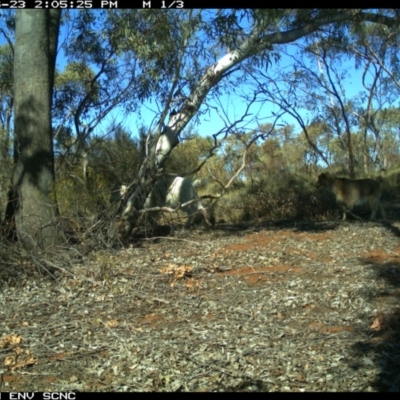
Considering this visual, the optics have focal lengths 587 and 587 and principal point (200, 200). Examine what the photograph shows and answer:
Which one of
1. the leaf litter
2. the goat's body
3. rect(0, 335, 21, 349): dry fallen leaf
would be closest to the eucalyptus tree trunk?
the leaf litter

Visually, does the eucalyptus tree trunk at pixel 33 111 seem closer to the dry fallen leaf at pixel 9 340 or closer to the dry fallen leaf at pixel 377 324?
the dry fallen leaf at pixel 9 340

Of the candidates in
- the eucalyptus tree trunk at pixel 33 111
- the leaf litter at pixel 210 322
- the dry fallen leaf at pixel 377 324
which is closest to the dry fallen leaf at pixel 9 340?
the leaf litter at pixel 210 322

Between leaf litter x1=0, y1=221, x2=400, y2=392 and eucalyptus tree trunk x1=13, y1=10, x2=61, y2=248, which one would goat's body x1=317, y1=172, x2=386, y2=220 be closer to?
leaf litter x1=0, y1=221, x2=400, y2=392

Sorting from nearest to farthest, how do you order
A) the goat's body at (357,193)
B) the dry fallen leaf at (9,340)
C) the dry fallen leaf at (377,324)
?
1. the dry fallen leaf at (9,340)
2. the dry fallen leaf at (377,324)
3. the goat's body at (357,193)

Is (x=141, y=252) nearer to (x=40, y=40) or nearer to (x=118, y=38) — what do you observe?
(x=40, y=40)

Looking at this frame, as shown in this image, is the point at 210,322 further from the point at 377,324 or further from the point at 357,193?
the point at 357,193

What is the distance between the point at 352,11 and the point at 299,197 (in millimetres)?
5308

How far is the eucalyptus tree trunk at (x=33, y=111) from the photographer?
984 centimetres

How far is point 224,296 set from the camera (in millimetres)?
7047

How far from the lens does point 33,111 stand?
33.1 feet

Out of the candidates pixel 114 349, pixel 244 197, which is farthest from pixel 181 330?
pixel 244 197

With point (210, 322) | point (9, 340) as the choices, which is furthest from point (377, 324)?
point (9, 340)

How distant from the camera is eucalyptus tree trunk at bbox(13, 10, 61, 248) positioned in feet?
32.3

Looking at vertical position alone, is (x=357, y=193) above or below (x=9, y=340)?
above
